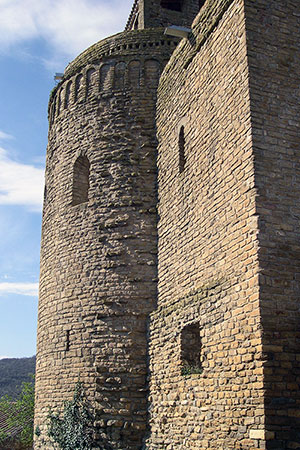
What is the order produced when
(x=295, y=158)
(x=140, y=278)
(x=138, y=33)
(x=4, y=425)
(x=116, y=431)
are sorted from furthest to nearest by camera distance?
(x=4, y=425), (x=138, y=33), (x=140, y=278), (x=116, y=431), (x=295, y=158)

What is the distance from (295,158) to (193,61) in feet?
10.5

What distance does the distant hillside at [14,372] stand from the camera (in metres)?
46.8

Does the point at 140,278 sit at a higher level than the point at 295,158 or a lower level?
lower

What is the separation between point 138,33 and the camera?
1215 cm

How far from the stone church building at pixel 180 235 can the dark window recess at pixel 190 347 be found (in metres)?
0.02

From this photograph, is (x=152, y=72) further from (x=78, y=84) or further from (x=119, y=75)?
(x=78, y=84)

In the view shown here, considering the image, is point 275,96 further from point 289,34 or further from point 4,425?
point 4,425

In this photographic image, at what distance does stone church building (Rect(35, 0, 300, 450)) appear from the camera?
22.1 feet

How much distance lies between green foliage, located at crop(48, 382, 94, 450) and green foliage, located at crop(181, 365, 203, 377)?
232 cm

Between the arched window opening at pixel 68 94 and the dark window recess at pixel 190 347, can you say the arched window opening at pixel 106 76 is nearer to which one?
the arched window opening at pixel 68 94

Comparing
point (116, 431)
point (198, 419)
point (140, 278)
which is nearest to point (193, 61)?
point (140, 278)

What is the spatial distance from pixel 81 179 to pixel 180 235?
353cm

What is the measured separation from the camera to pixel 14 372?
169ft

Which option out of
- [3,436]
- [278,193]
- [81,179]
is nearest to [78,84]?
[81,179]
